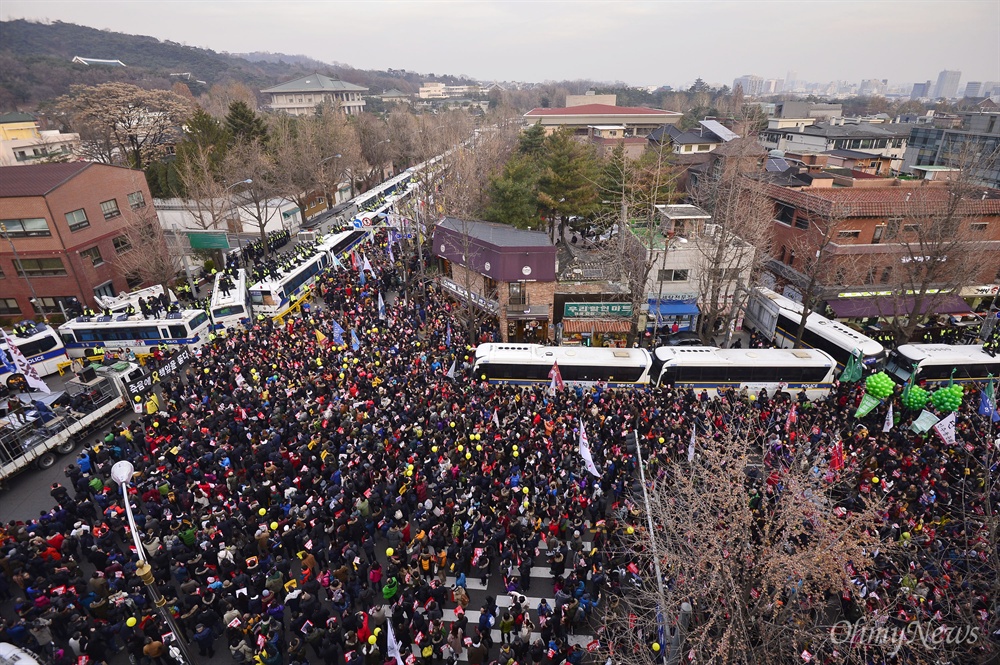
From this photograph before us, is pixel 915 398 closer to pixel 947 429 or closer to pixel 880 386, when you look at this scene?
pixel 880 386

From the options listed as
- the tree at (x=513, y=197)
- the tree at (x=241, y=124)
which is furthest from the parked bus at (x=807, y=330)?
the tree at (x=241, y=124)

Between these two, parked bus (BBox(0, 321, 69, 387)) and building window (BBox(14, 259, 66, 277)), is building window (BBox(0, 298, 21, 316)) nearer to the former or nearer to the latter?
building window (BBox(14, 259, 66, 277))

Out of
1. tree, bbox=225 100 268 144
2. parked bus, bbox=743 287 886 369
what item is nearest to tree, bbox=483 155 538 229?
parked bus, bbox=743 287 886 369

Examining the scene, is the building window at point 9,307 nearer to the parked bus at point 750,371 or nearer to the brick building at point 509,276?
the brick building at point 509,276

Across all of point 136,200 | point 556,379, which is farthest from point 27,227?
point 556,379

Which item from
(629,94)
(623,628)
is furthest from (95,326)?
(629,94)

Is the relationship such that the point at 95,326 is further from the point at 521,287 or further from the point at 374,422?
the point at 521,287

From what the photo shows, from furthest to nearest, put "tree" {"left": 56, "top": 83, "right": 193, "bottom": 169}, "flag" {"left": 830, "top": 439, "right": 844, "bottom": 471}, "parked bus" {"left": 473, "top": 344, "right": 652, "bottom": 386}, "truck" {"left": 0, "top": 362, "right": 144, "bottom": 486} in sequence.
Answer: "tree" {"left": 56, "top": 83, "right": 193, "bottom": 169}, "parked bus" {"left": 473, "top": 344, "right": 652, "bottom": 386}, "truck" {"left": 0, "top": 362, "right": 144, "bottom": 486}, "flag" {"left": 830, "top": 439, "right": 844, "bottom": 471}
